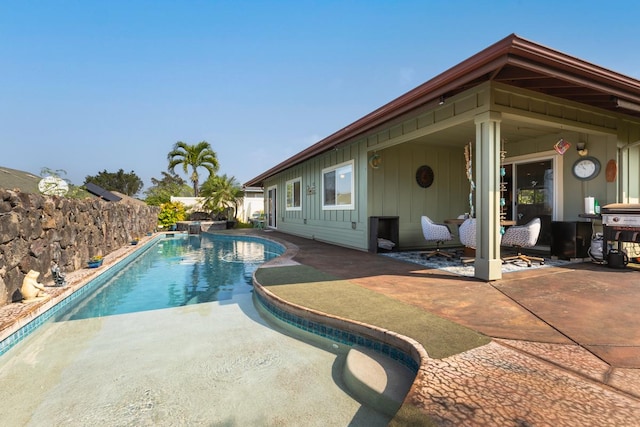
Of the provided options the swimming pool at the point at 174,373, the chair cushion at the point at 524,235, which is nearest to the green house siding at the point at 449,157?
the chair cushion at the point at 524,235

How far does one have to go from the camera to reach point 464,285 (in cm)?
379

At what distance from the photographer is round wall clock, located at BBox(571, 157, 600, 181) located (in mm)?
5504

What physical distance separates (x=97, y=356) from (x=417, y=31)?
1127 cm

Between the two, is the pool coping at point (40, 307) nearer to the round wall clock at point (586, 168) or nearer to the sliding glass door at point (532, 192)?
the sliding glass door at point (532, 192)

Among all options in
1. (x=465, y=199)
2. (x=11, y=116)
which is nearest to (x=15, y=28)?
(x=11, y=116)

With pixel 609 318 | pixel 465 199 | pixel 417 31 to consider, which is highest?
pixel 417 31

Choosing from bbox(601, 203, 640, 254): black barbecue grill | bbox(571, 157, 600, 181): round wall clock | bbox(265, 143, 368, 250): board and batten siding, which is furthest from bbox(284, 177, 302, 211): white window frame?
bbox(601, 203, 640, 254): black barbecue grill

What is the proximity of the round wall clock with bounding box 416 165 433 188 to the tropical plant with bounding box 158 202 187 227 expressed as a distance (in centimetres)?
1402

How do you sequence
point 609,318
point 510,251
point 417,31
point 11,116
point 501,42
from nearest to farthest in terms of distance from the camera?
point 609,318 → point 501,42 → point 510,251 → point 417,31 → point 11,116

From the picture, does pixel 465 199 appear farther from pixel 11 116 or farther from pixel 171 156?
pixel 11 116

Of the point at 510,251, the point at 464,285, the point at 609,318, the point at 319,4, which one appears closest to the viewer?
the point at 609,318

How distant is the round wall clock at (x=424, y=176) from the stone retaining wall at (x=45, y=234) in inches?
279

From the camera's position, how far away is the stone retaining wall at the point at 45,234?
142 inches

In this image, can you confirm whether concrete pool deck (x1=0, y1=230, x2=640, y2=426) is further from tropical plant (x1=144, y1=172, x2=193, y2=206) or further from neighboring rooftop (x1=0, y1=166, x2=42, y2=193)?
tropical plant (x1=144, y1=172, x2=193, y2=206)
